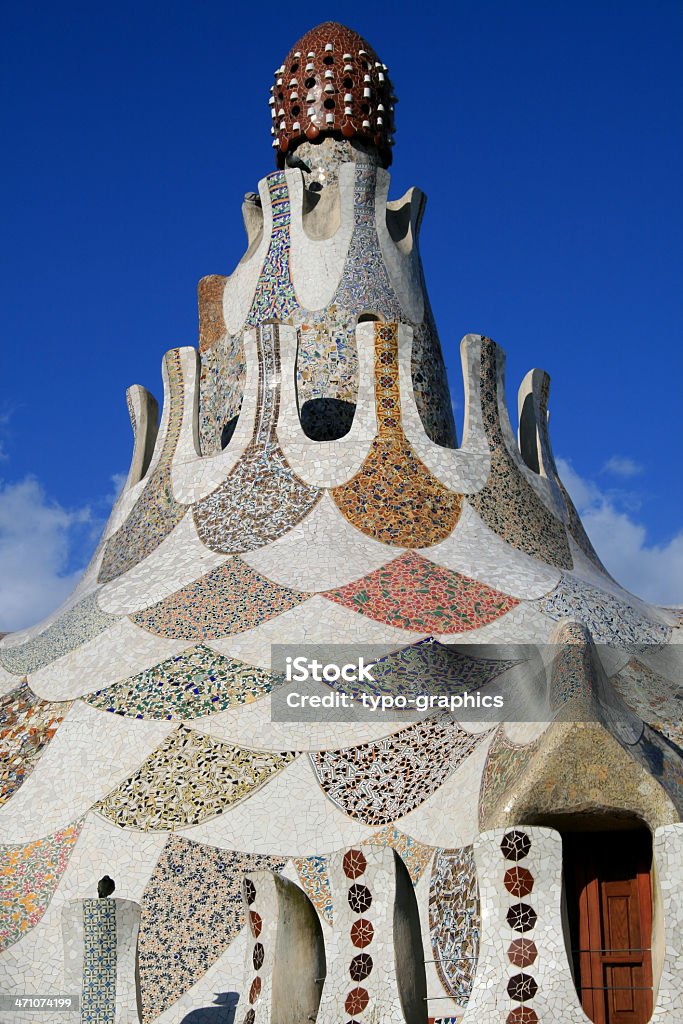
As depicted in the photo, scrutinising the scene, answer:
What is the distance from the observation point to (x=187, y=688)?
1009 centimetres

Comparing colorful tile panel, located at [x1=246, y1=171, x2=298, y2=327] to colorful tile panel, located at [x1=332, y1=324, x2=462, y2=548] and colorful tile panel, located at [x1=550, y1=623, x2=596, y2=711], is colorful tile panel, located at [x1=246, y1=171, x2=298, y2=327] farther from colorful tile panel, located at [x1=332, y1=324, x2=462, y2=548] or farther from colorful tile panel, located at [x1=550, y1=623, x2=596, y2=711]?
colorful tile panel, located at [x1=550, y1=623, x2=596, y2=711]

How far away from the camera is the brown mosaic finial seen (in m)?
14.5

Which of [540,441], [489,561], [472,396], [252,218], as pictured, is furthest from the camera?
[252,218]

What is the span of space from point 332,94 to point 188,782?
24.2 feet

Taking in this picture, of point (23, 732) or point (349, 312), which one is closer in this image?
point (23, 732)

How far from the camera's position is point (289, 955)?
7590 millimetres

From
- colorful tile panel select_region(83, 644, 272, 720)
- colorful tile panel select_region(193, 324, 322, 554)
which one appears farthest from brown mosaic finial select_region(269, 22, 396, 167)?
colorful tile panel select_region(83, 644, 272, 720)

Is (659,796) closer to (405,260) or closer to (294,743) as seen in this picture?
(294,743)

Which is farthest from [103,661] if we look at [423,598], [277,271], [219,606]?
[277,271]

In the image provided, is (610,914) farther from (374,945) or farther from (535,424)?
(535,424)

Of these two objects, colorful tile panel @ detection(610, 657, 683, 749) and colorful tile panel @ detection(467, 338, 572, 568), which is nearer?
colorful tile panel @ detection(610, 657, 683, 749)

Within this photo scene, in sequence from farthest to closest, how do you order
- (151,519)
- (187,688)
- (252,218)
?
(252,218), (151,519), (187,688)

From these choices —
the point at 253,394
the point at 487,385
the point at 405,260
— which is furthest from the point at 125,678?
the point at 405,260

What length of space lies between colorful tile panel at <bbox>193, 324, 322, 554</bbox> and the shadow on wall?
3382mm
